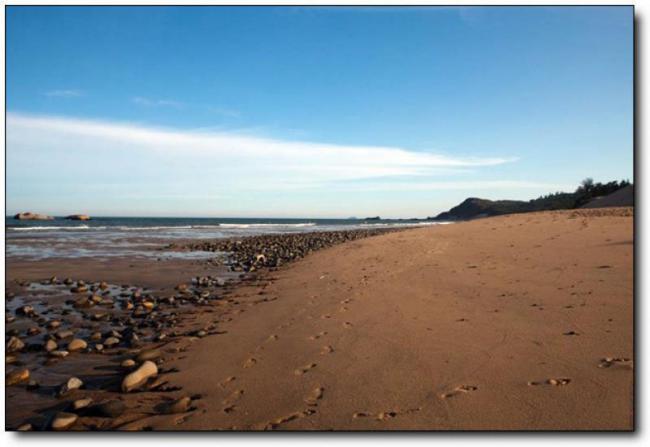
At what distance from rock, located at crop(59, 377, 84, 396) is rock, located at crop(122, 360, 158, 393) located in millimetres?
535

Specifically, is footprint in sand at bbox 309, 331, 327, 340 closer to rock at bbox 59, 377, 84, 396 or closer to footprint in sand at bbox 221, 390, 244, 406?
footprint in sand at bbox 221, 390, 244, 406

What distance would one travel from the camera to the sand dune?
301 cm

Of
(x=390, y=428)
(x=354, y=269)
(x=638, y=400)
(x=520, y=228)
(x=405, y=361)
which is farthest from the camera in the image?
(x=520, y=228)

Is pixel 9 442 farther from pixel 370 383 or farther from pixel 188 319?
Result: pixel 188 319

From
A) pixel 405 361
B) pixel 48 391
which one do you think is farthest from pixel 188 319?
pixel 405 361

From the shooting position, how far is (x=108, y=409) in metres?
3.38

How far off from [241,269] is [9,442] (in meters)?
9.69

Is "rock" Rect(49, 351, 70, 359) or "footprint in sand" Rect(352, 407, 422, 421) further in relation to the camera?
"rock" Rect(49, 351, 70, 359)

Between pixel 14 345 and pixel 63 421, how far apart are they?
9.14 ft

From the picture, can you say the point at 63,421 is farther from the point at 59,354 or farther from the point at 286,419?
the point at 59,354

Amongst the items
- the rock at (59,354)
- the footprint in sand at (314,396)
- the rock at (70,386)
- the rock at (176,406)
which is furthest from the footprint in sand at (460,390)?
the rock at (59,354)

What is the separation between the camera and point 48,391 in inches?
157

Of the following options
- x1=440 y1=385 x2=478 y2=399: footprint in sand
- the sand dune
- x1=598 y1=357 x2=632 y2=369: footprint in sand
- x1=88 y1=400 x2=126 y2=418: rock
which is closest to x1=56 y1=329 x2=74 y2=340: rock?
the sand dune

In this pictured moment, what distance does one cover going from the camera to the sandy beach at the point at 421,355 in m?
3.02
